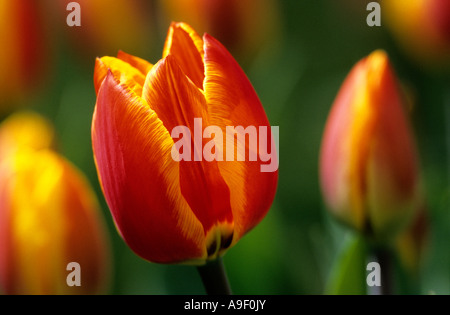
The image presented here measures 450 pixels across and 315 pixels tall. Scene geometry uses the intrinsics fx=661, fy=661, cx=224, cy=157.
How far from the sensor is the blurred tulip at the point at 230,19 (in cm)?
44

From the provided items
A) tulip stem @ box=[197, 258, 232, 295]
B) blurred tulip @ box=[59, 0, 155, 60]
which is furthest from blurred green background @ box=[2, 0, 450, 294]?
tulip stem @ box=[197, 258, 232, 295]

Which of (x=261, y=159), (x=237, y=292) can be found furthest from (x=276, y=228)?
(x=261, y=159)

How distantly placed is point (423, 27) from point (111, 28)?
22 cm

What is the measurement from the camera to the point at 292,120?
19.2 inches

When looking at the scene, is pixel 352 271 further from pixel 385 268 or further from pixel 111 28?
pixel 111 28

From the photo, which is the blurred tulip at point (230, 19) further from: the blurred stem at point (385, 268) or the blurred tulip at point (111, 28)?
the blurred stem at point (385, 268)

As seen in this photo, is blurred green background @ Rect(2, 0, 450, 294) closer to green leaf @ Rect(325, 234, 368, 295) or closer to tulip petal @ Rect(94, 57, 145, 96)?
green leaf @ Rect(325, 234, 368, 295)

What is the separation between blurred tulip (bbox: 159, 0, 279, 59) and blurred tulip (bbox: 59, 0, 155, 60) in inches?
1.2

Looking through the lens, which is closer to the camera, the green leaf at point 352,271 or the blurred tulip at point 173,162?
the blurred tulip at point 173,162

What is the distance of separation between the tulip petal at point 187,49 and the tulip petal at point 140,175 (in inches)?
1.3

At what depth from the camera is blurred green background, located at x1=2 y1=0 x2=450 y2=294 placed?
0.45 m

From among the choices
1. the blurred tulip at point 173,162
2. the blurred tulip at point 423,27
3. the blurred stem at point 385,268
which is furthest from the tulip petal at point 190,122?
the blurred tulip at point 423,27

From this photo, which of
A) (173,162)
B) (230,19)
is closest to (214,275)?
(173,162)
